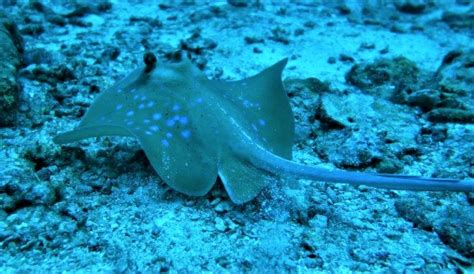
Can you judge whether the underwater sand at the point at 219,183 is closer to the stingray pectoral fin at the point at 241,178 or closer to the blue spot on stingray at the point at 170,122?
the stingray pectoral fin at the point at 241,178

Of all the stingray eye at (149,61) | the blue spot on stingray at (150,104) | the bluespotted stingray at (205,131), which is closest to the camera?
the bluespotted stingray at (205,131)

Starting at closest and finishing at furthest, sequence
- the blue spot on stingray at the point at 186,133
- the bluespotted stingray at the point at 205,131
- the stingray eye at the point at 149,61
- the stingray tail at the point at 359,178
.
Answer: the stingray tail at the point at 359,178 < the bluespotted stingray at the point at 205,131 < the blue spot on stingray at the point at 186,133 < the stingray eye at the point at 149,61

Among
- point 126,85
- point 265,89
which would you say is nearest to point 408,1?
point 265,89

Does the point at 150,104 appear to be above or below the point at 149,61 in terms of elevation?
below

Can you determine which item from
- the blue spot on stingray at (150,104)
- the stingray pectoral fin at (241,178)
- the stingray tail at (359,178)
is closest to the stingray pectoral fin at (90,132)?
the blue spot on stingray at (150,104)

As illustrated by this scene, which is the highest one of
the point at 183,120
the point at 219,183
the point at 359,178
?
the point at 359,178

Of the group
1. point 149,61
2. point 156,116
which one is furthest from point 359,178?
point 149,61

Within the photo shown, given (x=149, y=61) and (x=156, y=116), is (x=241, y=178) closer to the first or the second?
(x=156, y=116)
